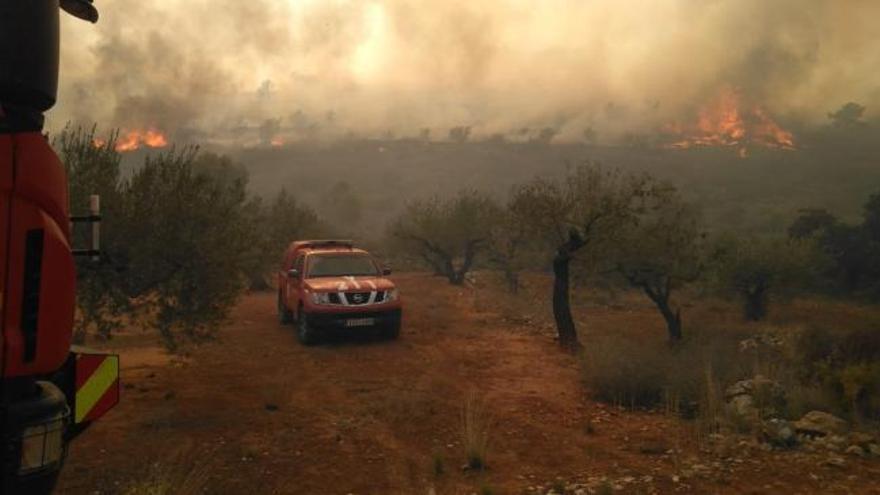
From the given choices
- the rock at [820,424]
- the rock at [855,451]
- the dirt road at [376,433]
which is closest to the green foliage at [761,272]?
the dirt road at [376,433]

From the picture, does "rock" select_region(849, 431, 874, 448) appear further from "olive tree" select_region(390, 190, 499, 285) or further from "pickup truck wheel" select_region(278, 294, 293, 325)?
"olive tree" select_region(390, 190, 499, 285)

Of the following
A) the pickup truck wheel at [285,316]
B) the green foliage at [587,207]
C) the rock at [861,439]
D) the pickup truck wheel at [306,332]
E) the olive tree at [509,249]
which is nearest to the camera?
the rock at [861,439]

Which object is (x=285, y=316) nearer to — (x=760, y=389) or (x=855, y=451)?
(x=760, y=389)

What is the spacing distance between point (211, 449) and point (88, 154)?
16.0ft

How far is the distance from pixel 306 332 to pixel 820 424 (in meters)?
10.1

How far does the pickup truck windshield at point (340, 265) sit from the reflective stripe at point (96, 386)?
10.9m

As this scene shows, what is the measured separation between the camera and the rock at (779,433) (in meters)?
7.61

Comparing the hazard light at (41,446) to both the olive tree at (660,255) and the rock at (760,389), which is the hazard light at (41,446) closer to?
the rock at (760,389)

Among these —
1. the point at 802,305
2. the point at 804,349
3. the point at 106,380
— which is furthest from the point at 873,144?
the point at 106,380

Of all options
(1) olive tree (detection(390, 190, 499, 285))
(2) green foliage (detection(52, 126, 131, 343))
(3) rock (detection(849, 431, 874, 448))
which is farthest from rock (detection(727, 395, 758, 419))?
(1) olive tree (detection(390, 190, 499, 285))

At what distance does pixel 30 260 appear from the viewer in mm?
2975

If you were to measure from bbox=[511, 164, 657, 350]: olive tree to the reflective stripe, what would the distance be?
36.6ft

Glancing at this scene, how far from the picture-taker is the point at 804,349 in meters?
11.5

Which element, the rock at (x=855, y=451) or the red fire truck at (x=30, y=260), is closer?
the red fire truck at (x=30, y=260)
